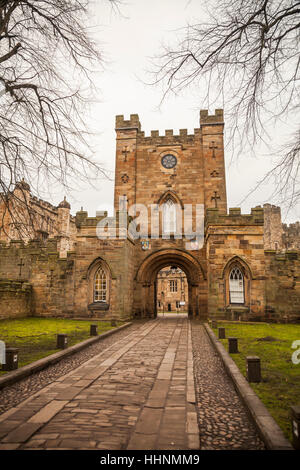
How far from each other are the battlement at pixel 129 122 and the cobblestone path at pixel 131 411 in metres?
18.5

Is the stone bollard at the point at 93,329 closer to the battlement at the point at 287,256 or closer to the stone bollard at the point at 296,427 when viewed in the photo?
the stone bollard at the point at 296,427

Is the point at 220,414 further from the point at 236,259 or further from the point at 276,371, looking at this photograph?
the point at 236,259

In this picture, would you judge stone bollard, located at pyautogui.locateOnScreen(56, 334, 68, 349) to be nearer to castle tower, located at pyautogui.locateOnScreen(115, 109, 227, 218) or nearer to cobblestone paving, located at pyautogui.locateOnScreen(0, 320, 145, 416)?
cobblestone paving, located at pyautogui.locateOnScreen(0, 320, 145, 416)

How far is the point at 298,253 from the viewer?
16688mm

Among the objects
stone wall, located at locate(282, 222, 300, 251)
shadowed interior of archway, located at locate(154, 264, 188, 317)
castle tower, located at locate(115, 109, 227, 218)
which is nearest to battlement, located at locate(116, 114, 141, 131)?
castle tower, located at locate(115, 109, 227, 218)

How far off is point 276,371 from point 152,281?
46.9 ft

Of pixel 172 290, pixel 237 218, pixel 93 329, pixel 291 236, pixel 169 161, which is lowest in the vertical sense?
pixel 93 329

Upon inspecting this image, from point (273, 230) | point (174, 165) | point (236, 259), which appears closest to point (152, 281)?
point (236, 259)

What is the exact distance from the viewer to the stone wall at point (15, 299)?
1595cm

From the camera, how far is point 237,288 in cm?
1600

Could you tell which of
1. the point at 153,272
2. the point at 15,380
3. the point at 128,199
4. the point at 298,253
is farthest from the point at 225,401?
the point at 128,199

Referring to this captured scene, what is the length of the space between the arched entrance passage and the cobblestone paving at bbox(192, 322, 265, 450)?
38.3ft

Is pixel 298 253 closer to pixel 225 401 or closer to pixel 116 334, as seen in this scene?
pixel 116 334

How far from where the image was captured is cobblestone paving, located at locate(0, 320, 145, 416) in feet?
15.6
